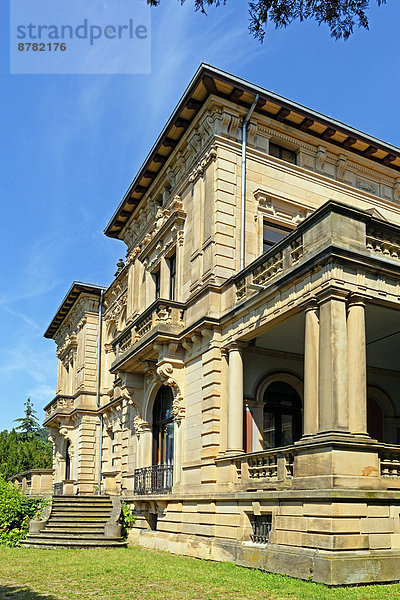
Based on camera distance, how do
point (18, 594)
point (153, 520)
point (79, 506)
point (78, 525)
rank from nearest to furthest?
point (18, 594)
point (153, 520)
point (78, 525)
point (79, 506)

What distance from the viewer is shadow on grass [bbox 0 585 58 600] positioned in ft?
32.7

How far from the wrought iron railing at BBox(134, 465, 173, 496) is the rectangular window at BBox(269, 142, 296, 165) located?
404 inches

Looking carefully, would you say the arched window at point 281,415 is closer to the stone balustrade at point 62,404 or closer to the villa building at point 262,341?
the villa building at point 262,341

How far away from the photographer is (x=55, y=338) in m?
45.5

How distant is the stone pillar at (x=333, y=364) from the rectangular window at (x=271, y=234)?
655 centimetres

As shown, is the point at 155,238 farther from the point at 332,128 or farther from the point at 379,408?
the point at 379,408

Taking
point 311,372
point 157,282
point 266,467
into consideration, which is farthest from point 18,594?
point 157,282

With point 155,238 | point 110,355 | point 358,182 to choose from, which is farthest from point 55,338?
point 358,182

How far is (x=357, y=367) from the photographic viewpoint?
40.8ft

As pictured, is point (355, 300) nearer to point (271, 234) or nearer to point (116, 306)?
point (271, 234)

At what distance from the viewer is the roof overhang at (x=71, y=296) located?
35188mm

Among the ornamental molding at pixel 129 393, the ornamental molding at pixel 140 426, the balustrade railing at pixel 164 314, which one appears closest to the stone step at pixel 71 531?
the ornamental molding at pixel 140 426

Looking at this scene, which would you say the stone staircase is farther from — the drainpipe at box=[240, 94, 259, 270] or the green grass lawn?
the drainpipe at box=[240, 94, 259, 270]

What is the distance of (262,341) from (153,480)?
6420 mm
